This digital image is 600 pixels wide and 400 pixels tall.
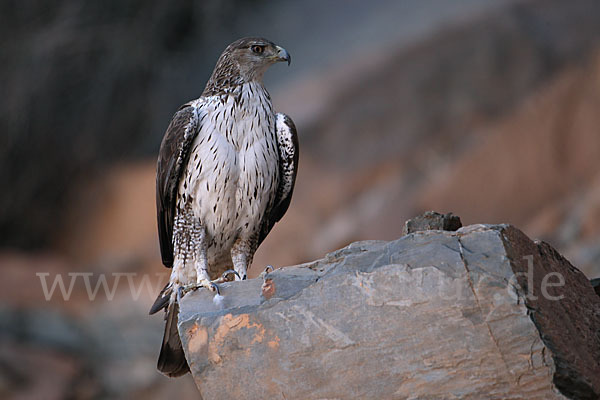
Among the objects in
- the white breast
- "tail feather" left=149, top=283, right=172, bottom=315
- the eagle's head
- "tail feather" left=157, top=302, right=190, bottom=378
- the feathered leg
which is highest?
the eagle's head

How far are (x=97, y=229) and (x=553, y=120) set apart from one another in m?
5.86

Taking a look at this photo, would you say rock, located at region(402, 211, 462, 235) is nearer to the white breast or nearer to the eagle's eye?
the white breast

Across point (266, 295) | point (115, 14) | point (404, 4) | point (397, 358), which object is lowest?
point (397, 358)

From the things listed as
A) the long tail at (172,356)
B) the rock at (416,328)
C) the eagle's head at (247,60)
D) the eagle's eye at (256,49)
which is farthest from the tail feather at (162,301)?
the eagle's eye at (256,49)

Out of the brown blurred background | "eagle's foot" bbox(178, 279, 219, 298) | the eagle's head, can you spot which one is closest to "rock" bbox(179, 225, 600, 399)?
"eagle's foot" bbox(178, 279, 219, 298)

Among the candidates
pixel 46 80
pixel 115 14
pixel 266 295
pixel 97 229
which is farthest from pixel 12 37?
pixel 266 295

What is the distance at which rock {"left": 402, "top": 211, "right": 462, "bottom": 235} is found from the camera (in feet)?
10.0

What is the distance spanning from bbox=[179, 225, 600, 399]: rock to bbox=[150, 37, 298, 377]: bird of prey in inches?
34.0

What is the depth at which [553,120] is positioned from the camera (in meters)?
7.29

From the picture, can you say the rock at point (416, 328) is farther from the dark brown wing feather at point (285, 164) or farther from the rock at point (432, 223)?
the dark brown wing feather at point (285, 164)

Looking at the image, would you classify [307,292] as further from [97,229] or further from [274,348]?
[97,229]

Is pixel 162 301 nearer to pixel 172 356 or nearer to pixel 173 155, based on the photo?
pixel 172 356

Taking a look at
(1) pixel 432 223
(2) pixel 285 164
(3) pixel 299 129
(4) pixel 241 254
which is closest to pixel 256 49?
(2) pixel 285 164

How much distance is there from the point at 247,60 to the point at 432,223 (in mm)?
1472
